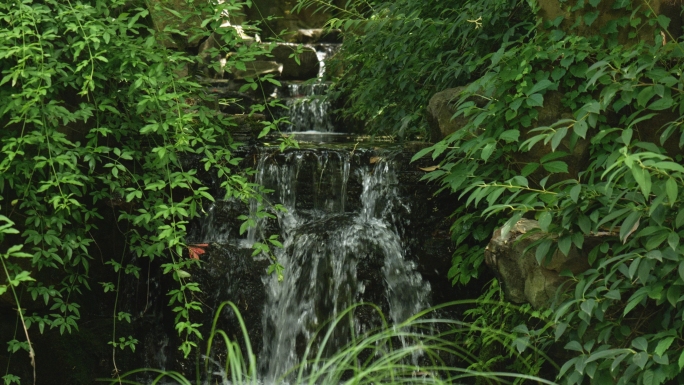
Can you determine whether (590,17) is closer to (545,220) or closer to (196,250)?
(545,220)

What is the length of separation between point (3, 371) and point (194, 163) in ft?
6.50

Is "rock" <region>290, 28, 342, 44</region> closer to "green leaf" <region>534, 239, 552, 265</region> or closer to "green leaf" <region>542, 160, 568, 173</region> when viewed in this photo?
"green leaf" <region>542, 160, 568, 173</region>

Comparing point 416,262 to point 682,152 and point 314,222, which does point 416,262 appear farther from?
point 682,152

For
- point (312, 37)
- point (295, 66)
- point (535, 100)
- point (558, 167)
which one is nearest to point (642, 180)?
point (558, 167)

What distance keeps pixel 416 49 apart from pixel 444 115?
1.07 meters

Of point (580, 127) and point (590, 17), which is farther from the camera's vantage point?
point (590, 17)

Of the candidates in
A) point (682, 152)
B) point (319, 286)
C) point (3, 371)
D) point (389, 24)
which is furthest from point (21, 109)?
point (682, 152)

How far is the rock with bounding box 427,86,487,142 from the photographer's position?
4.81 m

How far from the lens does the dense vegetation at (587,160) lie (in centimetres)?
→ 304

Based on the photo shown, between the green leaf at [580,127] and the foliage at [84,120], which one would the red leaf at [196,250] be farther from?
the green leaf at [580,127]

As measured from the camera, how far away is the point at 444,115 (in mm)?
4895

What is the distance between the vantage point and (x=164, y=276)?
528 centimetres

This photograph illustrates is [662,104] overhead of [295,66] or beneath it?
overhead

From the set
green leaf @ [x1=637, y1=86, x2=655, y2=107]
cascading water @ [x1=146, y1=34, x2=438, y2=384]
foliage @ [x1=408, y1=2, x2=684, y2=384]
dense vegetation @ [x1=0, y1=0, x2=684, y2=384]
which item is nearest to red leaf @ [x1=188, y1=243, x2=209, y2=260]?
cascading water @ [x1=146, y1=34, x2=438, y2=384]
